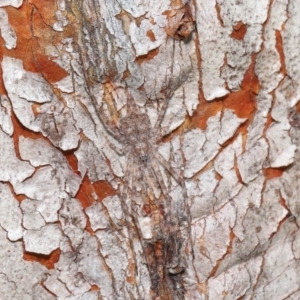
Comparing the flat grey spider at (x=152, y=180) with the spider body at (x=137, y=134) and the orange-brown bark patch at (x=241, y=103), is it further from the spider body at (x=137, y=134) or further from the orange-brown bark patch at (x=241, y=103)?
the orange-brown bark patch at (x=241, y=103)

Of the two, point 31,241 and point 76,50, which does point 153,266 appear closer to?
point 31,241

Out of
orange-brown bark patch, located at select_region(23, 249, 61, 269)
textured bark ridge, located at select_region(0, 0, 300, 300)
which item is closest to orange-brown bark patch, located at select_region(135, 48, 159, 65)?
textured bark ridge, located at select_region(0, 0, 300, 300)

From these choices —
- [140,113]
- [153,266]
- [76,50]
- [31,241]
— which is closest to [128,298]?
[153,266]

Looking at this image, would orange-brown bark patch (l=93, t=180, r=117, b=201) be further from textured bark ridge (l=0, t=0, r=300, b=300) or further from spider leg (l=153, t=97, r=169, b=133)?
spider leg (l=153, t=97, r=169, b=133)

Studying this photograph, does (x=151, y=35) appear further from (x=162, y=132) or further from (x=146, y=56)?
(x=162, y=132)

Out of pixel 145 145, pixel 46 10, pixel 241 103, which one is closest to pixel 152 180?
pixel 145 145

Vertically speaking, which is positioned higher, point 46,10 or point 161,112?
A: point 46,10

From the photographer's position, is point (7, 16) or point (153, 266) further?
point (153, 266)

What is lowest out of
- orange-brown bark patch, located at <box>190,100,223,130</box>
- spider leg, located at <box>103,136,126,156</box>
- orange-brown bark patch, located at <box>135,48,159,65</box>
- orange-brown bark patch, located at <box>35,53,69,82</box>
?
spider leg, located at <box>103,136,126,156</box>
